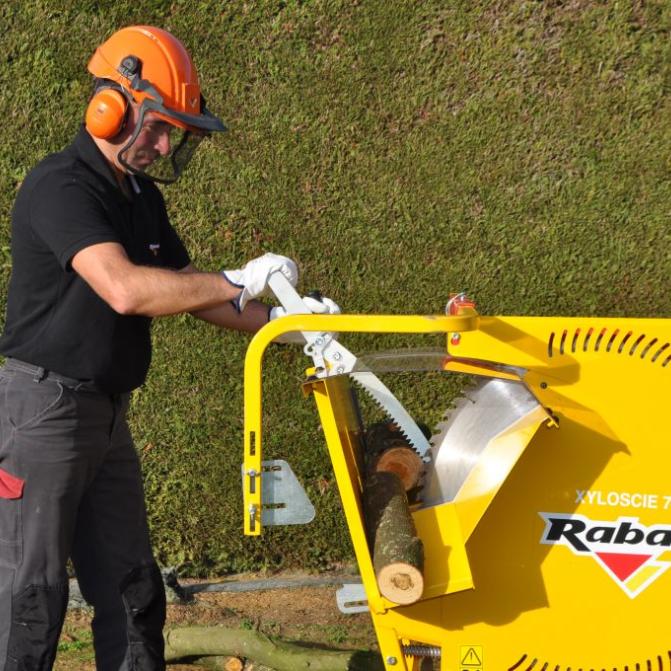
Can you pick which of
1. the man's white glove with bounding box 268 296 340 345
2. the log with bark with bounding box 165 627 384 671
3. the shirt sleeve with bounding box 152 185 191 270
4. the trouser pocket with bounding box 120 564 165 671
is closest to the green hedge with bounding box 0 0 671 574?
the log with bark with bounding box 165 627 384 671

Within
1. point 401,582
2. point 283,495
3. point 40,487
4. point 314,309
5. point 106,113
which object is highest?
point 106,113

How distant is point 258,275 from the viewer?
2.88 metres

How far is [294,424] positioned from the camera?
4.78 metres

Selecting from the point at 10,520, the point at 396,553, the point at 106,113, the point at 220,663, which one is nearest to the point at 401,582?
the point at 396,553

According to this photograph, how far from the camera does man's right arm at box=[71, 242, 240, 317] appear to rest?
2.83 metres

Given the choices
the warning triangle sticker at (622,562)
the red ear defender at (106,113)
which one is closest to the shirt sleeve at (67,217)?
the red ear defender at (106,113)

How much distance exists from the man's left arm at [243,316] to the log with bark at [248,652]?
4.54 ft

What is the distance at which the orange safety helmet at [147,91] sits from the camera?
9.89ft

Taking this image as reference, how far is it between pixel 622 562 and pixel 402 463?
69 centimetres

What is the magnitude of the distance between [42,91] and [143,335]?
1.90m

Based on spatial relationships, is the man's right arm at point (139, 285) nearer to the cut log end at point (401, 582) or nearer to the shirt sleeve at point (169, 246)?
the shirt sleeve at point (169, 246)

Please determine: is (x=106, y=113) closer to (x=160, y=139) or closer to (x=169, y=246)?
(x=160, y=139)

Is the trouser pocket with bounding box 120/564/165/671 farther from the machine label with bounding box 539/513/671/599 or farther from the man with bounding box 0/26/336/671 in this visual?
the machine label with bounding box 539/513/671/599

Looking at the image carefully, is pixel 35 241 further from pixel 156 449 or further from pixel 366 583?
pixel 156 449
